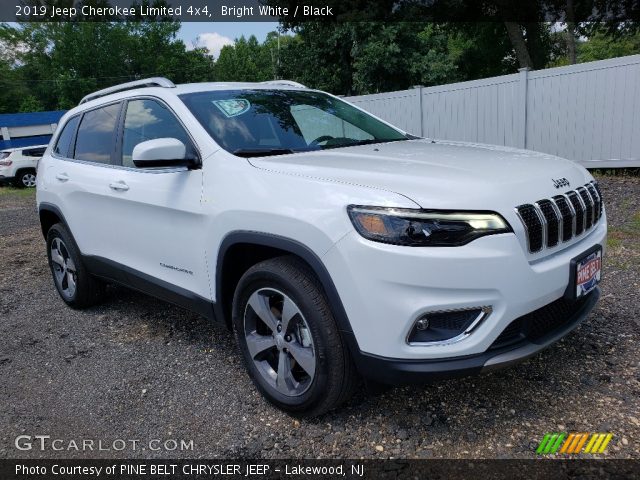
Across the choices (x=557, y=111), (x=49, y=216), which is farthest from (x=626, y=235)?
(x=49, y=216)

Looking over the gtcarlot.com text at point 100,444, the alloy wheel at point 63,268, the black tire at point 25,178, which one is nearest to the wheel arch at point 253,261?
the gtcarlot.com text at point 100,444

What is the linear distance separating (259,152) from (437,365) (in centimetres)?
148

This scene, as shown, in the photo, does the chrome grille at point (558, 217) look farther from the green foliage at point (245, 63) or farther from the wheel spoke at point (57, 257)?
the green foliage at point (245, 63)

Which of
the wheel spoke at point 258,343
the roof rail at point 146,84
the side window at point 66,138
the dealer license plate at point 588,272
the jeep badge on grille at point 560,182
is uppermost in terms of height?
the roof rail at point 146,84

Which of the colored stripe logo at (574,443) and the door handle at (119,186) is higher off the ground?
the door handle at (119,186)

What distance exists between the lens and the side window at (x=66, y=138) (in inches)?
175

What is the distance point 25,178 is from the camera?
18.8 meters

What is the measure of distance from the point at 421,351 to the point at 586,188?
1358 mm

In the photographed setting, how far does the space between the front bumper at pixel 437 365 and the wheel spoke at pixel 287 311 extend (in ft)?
1.16

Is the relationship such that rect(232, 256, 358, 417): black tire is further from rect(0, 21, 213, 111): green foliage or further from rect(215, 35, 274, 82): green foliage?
rect(215, 35, 274, 82): green foliage

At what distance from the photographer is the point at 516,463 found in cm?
223

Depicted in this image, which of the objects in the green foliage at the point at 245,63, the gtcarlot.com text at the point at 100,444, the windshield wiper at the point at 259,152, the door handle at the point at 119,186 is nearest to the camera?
the gtcarlot.com text at the point at 100,444

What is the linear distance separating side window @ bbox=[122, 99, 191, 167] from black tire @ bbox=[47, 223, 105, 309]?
3.87 ft

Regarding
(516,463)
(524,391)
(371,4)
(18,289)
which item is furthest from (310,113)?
(371,4)
